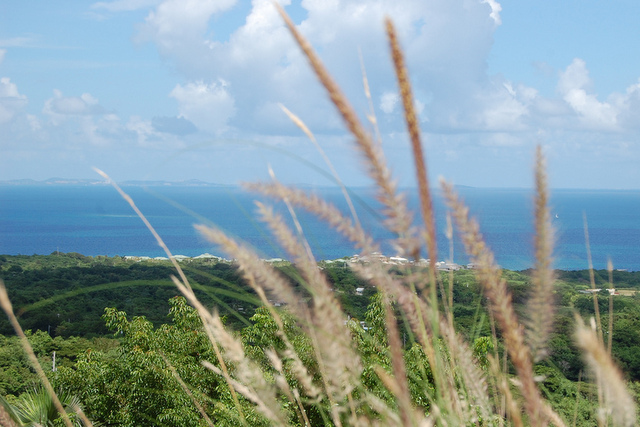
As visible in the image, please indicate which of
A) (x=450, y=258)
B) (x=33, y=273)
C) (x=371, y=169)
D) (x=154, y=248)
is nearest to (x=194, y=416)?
(x=450, y=258)

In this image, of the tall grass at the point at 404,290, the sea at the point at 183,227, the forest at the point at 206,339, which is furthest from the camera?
the forest at the point at 206,339

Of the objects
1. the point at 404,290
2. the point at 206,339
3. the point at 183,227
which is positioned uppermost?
the point at 404,290

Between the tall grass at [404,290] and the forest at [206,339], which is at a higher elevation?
the tall grass at [404,290]

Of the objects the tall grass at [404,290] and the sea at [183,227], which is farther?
the sea at [183,227]

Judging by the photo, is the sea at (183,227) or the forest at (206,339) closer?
the sea at (183,227)

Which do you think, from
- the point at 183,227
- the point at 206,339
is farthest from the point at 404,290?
the point at 183,227

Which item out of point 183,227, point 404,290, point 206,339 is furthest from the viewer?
point 183,227

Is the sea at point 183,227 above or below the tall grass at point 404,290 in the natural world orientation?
below

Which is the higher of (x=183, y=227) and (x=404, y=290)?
(x=404, y=290)

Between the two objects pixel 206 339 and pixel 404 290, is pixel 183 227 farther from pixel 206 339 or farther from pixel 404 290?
pixel 404 290

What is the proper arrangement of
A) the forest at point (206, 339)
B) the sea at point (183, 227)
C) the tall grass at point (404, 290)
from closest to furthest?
1. the tall grass at point (404, 290)
2. the sea at point (183, 227)
3. the forest at point (206, 339)

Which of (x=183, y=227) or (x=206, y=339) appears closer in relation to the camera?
(x=206, y=339)

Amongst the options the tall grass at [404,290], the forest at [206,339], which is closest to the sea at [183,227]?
the tall grass at [404,290]

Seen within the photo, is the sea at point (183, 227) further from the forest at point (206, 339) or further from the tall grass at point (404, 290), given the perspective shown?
the forest at point (206, 339)
